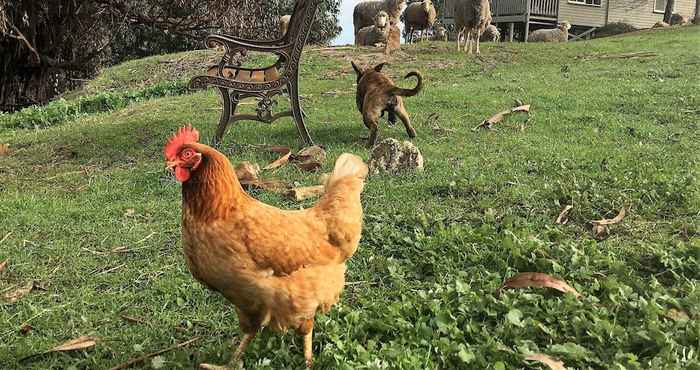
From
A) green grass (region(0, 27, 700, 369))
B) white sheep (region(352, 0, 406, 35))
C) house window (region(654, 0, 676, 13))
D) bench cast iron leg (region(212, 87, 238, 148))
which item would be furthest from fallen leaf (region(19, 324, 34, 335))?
house window (region(654, 0, 676, 13))

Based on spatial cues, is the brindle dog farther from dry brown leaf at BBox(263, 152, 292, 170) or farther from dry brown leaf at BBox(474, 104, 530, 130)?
dry brown leaf at BBox(474, 104, 530, 130)

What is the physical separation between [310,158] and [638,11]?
31382 mm

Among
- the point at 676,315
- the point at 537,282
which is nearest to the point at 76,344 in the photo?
the point at 537,282

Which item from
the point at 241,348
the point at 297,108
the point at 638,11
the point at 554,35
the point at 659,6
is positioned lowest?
the point at 241,348

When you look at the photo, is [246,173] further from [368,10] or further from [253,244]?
[368,10]

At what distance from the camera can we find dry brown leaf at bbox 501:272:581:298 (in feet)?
10.2

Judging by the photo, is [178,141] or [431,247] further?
[431,247]

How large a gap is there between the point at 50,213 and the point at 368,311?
122 inches

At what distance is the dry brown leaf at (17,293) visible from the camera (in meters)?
Answer: 3.39

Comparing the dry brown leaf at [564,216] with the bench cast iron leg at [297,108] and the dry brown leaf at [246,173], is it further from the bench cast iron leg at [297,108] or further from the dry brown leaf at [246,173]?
the bench cast iron leg at [297,108]

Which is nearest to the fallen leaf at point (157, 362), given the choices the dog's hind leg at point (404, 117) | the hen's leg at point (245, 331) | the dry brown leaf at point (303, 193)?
the hen's leg at point (245, 331)

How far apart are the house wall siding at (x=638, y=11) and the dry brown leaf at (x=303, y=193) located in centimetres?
2986

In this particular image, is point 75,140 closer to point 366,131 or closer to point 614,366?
point 366,131

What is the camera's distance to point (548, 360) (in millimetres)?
2551
